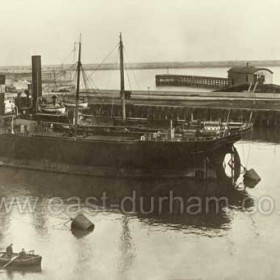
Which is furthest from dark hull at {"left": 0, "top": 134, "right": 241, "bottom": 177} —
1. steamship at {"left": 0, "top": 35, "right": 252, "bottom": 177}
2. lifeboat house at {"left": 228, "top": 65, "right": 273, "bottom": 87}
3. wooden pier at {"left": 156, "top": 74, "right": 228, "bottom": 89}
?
wooden pier at {"left": 156, "top": 74, "right": 228, "bottom": 89}

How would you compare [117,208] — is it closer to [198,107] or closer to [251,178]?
[251,178]

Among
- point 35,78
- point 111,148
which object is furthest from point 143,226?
point 35,78

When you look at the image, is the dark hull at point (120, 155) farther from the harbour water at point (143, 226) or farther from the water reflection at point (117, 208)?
the harbour water at point (143, 226)

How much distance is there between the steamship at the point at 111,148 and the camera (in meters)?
33.5

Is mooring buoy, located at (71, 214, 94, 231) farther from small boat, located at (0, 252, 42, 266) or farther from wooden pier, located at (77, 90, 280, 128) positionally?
→ wooden pier, located at (77, 90, 280, 128)

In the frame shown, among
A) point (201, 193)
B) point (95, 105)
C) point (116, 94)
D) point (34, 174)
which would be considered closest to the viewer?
point (201, 193)

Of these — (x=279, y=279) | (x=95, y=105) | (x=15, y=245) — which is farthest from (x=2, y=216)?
(x=95, y=105)

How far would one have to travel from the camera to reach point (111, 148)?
3400cm

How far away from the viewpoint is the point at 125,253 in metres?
22.1

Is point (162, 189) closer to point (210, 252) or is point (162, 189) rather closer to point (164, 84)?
point (210, 252)

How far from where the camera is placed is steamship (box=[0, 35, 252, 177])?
3350cm

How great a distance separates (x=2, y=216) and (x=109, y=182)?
8.39 m

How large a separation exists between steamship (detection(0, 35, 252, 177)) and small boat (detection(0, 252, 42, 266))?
14.3 meters

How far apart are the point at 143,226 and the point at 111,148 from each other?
9372 mm
